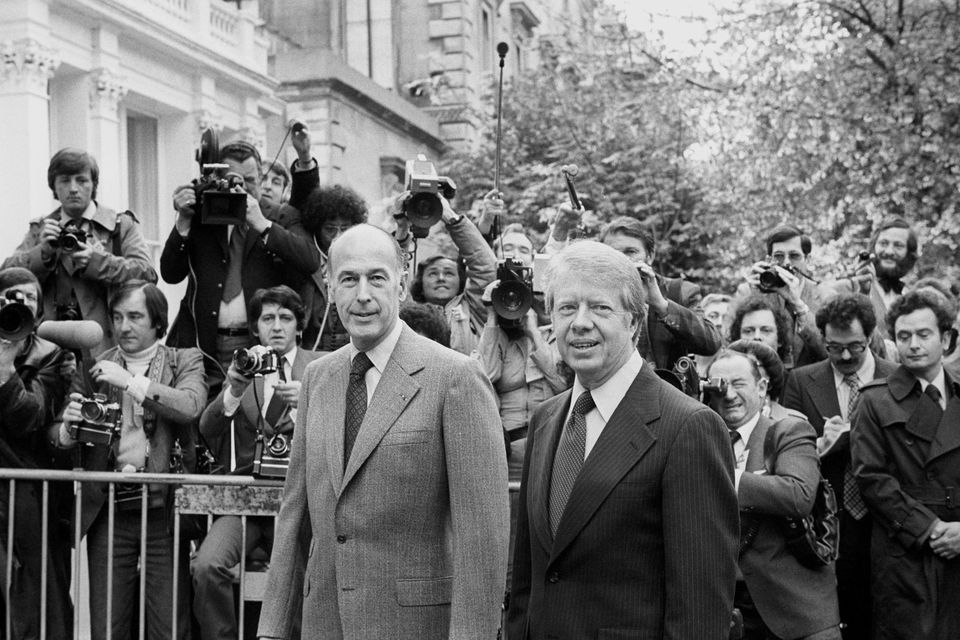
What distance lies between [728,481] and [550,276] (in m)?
0.78

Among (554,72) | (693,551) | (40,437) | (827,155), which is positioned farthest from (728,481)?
(554,72)

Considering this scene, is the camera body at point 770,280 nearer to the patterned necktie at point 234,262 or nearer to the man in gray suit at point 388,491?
the patterned necktie at point 234,262

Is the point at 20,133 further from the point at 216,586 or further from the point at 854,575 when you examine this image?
the point at 854,575

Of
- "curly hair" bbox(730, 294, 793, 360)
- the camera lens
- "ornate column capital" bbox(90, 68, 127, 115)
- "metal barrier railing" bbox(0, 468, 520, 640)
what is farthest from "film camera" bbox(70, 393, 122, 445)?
"ornate column capital" bbox(90, 68, 127, 115)

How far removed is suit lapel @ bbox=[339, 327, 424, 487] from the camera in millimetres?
3867

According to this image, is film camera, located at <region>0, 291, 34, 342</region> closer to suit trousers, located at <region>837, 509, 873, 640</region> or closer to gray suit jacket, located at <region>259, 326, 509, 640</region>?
gray suit jacket, located at <region>259, 326, 509, 640</region>

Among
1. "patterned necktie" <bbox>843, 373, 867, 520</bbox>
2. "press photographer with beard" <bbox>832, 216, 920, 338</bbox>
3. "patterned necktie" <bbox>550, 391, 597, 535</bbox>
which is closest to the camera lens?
"patterned necktie" <bbox>550, 391, 597, 535</bbox>

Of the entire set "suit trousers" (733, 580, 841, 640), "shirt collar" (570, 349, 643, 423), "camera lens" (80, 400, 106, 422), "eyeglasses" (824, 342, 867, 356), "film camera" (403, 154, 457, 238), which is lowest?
"suit trousers" (733, 580, 841, 640)

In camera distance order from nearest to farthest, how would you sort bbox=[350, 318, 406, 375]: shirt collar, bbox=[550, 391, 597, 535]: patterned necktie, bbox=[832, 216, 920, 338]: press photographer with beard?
bbox=[550, 391, 597, 535]: patterned necktie
bbox=[350, 318, 406, 375]: shirt collar
bbox=[832, 216, 920, 338]: press photographer with beard

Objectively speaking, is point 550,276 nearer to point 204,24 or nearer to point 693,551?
point 693,551

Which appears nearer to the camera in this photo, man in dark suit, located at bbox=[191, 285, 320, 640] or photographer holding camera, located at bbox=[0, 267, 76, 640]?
man in dark suit, located at bbox=[191, 285, 320, 640]

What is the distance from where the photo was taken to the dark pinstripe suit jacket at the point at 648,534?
10.8ft

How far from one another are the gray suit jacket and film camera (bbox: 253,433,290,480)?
1.59 m

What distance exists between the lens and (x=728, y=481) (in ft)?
11.1
